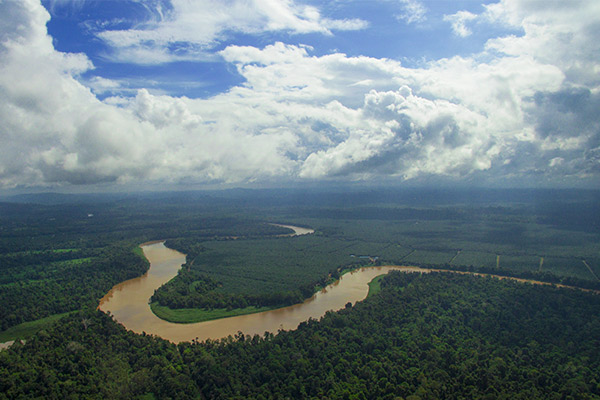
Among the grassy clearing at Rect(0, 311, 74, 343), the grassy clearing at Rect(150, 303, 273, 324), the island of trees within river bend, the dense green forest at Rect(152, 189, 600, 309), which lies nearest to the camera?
the island of trees within river bend

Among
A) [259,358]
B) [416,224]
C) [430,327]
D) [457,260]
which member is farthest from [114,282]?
[416,224]

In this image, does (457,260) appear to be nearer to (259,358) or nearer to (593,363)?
(593,363)

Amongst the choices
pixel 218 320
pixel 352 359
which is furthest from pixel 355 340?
pixel 218 320

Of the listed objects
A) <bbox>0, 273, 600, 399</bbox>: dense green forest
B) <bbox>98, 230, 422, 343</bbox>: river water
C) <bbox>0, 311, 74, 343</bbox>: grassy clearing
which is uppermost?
<bbox>0, 273, 600, 399</bbox>: dense green forest

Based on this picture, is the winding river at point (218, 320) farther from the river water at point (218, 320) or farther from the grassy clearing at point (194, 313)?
the grassy clearing at point (194, 313)

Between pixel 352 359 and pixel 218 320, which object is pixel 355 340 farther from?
pixel 218 320

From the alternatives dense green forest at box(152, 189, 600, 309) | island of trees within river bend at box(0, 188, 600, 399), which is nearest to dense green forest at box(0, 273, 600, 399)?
island of trees within river bend at box(0, 188, 600, 399)

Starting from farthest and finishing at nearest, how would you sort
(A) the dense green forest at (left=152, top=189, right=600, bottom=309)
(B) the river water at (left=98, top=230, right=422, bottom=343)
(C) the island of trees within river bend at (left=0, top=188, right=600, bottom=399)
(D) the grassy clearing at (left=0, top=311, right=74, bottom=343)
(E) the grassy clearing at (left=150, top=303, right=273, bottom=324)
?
(A) the dense green forest at (left=152, top=189, right=600, bottom=309)
(E) the grassy clearing at (left=150, top=303, right=273, bottom=324)
(B) the river water at (left=98, top=230, right=422, bottom=343)
(D) the grassy clearing at (left=0, top=311, right=74, bottom=343)
(C) the island of trees within river bend at (left=0, top=188, right=600, bottom=399)

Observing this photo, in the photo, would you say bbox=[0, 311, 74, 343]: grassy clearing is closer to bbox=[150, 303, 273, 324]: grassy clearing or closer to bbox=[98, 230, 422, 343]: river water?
bbox=[98, 230, 422, 343]: river water
